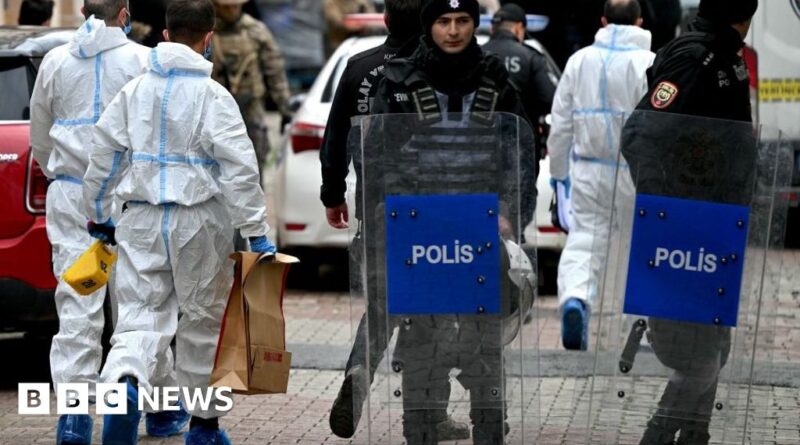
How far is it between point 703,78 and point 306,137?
19.7 feet

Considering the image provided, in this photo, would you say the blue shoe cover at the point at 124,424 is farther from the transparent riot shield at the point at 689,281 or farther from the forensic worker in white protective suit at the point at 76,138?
the transparent riot shield at the point at 689,281

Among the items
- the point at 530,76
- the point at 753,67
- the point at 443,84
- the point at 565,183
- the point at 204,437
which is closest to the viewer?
the point at 443,84

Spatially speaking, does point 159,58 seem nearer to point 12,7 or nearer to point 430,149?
point 430,149

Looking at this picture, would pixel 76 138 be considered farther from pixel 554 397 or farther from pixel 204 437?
pixel 554 397

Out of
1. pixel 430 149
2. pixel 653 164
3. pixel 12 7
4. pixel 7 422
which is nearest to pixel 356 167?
Result: pixel 430 149

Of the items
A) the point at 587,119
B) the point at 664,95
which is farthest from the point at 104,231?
the point at 587,119

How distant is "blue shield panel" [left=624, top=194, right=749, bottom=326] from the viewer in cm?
649

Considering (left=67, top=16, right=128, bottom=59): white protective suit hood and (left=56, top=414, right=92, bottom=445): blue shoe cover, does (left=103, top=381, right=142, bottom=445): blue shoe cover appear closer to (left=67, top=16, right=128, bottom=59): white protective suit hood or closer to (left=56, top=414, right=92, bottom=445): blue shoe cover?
(left=56, top=414, right=92, bottom=445): blue shoe cover

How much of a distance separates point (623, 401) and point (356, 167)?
131cm

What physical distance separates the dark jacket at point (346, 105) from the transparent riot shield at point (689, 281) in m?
1.37

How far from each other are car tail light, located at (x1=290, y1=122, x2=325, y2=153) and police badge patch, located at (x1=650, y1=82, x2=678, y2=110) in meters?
5.84

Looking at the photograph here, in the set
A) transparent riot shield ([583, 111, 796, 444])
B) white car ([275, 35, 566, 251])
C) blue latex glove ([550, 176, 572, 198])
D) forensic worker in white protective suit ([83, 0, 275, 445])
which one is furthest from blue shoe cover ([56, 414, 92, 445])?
white car ([275, 35, 566, 251])

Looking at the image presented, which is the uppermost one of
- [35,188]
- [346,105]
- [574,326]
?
[346,105]

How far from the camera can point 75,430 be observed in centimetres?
761
